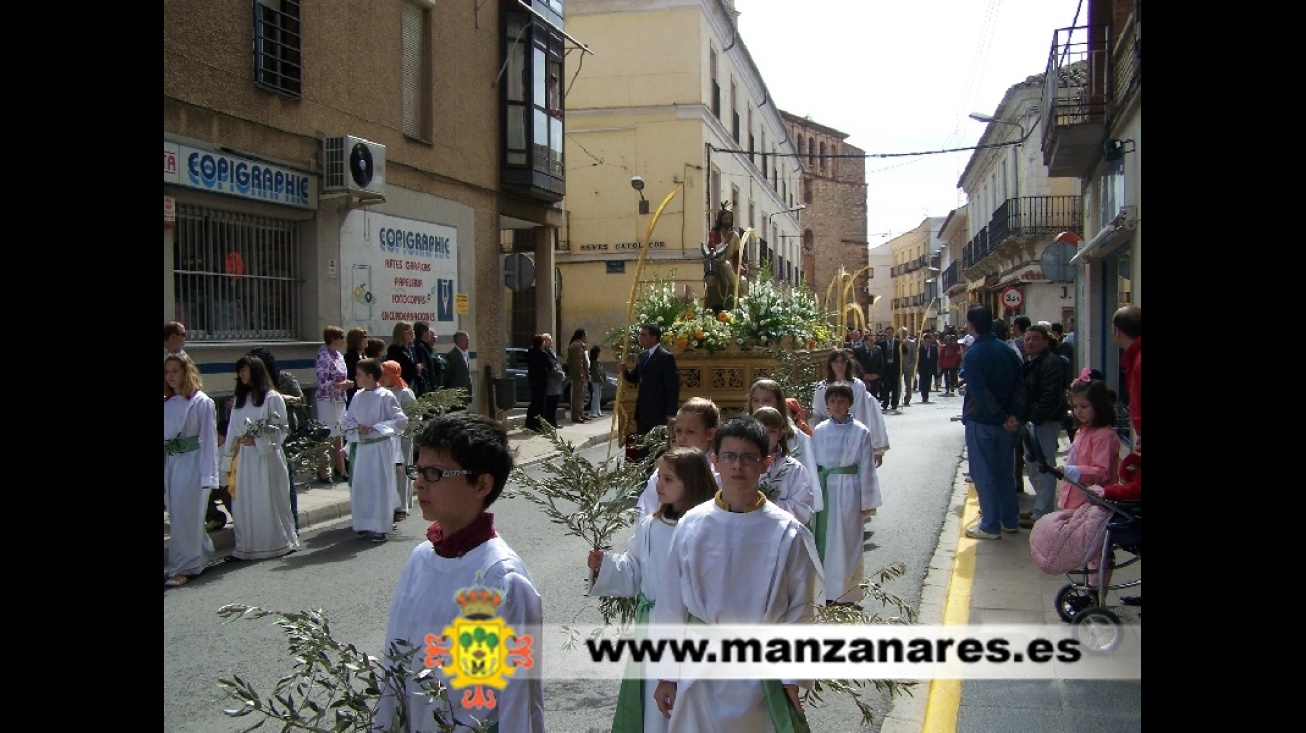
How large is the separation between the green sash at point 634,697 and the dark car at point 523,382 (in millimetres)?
16184

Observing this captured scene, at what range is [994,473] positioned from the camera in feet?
28.3

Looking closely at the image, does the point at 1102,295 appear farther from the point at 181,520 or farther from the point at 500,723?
the point at 500,723

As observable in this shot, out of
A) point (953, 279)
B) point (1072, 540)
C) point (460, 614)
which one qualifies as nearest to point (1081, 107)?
point (1072, 540)


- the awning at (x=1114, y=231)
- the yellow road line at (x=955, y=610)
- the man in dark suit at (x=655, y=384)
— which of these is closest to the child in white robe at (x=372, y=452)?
the man in dark suit at (x=655, y=384)

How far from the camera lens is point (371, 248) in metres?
14.8

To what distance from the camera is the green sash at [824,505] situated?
6.38 meters

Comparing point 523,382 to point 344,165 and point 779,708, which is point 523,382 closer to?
point 344,165

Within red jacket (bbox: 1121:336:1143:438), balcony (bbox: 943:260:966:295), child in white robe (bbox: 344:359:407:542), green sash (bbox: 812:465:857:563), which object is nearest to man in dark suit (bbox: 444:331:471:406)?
child in white robe (bbox: 344:359:407:542)

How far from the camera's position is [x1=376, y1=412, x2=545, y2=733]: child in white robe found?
8.81ft

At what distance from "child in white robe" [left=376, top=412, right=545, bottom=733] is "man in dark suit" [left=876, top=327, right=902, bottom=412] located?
64.8 feet

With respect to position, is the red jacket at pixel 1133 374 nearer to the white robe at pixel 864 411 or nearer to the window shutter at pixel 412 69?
the white robe at pixel 864 411

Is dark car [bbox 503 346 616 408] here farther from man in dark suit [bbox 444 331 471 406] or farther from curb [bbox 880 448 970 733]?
curb [bbox 880 448 970 733]

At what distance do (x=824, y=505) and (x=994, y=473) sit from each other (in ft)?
8.76
